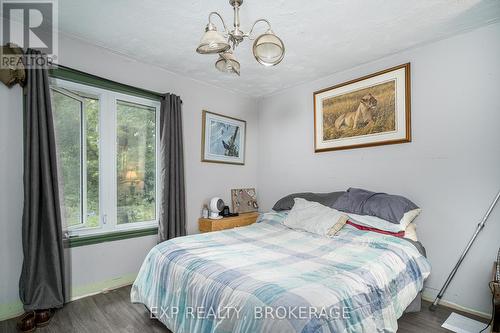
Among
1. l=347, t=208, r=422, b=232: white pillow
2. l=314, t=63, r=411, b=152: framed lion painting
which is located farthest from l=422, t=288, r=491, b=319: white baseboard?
l=314, t=63, r=411, b=152: framed lion painting

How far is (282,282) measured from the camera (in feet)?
4.61

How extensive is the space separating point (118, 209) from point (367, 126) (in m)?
3.13

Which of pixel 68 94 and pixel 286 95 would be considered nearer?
pixel 68 94

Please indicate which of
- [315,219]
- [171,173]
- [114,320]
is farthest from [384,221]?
[114,320]

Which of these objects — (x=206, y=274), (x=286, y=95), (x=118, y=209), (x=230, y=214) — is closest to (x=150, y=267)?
(x=206, y=274)

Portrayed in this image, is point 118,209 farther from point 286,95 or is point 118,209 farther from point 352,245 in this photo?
point 286,95

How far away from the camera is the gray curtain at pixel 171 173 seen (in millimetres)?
3029

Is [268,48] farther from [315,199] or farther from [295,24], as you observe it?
[315,199]

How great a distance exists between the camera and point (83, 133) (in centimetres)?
270

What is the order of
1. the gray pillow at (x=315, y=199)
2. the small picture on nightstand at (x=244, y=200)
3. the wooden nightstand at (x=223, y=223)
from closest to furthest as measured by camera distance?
the gray pillow at (x=315, y=199) → the wooden nightstand at (x=223, y=223) → the small picture on nightstand at (x=244, y=200)

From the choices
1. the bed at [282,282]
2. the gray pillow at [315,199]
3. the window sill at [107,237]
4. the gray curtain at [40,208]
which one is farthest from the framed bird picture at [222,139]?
the gray curtain at [40,208]

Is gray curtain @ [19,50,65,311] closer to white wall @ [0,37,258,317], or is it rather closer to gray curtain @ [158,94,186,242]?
white wall @ [0,37,258,317]

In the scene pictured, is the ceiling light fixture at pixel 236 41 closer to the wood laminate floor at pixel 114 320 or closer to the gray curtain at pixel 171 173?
the gray curtain at pixel 171 173

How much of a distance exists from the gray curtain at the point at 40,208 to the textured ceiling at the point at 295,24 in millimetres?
730
